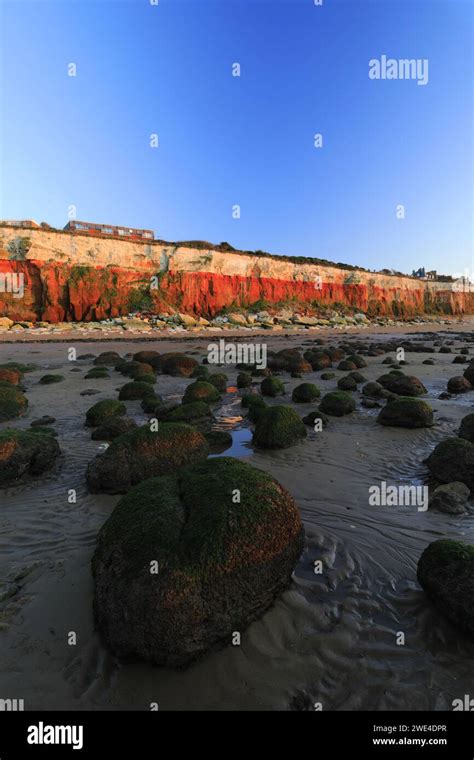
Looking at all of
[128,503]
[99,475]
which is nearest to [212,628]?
[128,503]

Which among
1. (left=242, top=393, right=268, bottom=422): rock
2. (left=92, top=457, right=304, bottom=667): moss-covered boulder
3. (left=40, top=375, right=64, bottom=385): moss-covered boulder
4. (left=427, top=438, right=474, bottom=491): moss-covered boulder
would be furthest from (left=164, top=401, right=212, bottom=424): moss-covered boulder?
(left=40, top=375, right=64, bottom=385): moss-covered boulder

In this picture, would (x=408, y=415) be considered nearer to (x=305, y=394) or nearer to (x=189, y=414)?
(x=305, y=394)

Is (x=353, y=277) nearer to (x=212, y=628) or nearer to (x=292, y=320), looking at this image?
(x=292, y=320)

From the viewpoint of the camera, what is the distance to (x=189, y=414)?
10.4 metres

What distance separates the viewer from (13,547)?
4941mm

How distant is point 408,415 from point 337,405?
197 centimetres

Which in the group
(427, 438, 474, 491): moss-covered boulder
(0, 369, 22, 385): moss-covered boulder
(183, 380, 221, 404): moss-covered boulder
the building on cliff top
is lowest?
(427, 438, 474, 491): moss-covered boulder

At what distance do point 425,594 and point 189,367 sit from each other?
1565 cm

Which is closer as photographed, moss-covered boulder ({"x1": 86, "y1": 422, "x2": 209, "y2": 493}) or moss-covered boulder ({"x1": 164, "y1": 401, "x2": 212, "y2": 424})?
moss-covered boulder ({"x1": 86, "y1": 422, "x2": 209, "y2": 493})

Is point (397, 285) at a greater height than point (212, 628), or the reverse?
point (397, 285)

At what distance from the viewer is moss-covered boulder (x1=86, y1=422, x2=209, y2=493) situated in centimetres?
638

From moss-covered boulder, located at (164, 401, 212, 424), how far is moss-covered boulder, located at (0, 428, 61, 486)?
3.42 meters

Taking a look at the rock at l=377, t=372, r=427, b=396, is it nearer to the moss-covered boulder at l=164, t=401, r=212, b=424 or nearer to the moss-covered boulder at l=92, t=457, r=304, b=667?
the moss-covered boulder at l=164, t=401, r=212, b=424

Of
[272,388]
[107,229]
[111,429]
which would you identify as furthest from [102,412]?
[107,229]
